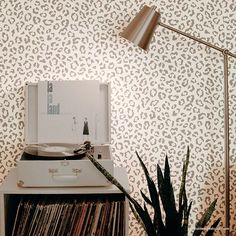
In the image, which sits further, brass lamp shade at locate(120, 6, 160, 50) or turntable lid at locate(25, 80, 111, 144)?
turntable lid at locate(25, 80, 111, 144)

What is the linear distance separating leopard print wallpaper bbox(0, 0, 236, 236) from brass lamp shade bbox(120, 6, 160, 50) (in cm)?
27

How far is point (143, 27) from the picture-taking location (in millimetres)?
1883

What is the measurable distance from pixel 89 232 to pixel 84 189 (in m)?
0.19

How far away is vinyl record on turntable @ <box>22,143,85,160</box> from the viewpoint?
177 cm

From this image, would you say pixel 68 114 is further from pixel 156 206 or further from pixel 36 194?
pixel 156 206

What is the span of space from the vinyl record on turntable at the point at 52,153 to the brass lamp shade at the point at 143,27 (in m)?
0.54

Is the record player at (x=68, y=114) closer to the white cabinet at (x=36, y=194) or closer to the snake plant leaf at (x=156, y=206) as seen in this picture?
the white cabinet at (x=36, y=194)

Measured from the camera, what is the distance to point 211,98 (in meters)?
2.20

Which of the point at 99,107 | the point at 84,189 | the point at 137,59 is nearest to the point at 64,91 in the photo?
the point at 99,107

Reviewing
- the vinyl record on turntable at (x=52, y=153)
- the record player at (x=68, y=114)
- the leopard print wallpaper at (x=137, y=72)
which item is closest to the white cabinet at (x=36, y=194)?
the vinyl record on turntable at (x=52, y=153)

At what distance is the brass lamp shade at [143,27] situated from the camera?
188 cm

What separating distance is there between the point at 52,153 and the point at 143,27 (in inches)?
26.2

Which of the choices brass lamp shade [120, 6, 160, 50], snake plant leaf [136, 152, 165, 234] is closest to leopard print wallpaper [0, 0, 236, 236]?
brass lamp shade [120, 6, 160, 50]

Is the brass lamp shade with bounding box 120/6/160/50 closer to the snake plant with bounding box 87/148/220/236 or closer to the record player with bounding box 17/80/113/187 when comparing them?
the record player with bounding box 17/80/113/187
